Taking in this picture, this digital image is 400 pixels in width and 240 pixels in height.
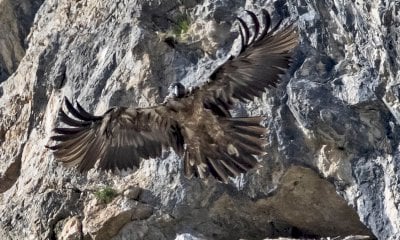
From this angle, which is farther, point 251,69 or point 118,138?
point 118,138

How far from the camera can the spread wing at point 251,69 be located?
26.4 ft

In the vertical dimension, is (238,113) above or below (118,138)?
above

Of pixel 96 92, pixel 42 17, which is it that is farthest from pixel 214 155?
pixel 42 17

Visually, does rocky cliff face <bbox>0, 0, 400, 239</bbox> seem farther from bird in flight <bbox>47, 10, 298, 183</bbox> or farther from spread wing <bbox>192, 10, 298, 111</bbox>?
spread wing <bbox>192, 10, 298, 111</bbox>

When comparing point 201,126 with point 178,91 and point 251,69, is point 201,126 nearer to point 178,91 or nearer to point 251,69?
point 178,91

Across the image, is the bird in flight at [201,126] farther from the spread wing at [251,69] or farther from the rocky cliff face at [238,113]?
the rocky cliff face at [238,113]

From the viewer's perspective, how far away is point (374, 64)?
8.53 metres

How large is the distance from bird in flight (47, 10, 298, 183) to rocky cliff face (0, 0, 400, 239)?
623 millimetres

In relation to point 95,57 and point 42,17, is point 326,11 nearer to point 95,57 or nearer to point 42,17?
point 95,57

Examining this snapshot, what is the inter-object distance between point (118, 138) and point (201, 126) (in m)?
0.79

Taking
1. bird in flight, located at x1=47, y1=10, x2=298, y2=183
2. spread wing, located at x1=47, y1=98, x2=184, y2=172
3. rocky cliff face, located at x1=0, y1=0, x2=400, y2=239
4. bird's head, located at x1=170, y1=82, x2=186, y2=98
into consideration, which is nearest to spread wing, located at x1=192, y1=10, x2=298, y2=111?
bird in flight, located at x1=47, y1=10, x2=298, y2=183

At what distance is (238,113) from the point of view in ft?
30.8

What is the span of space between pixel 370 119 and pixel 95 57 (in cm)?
343

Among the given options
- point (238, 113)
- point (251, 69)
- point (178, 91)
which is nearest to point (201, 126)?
point (178, 91)
